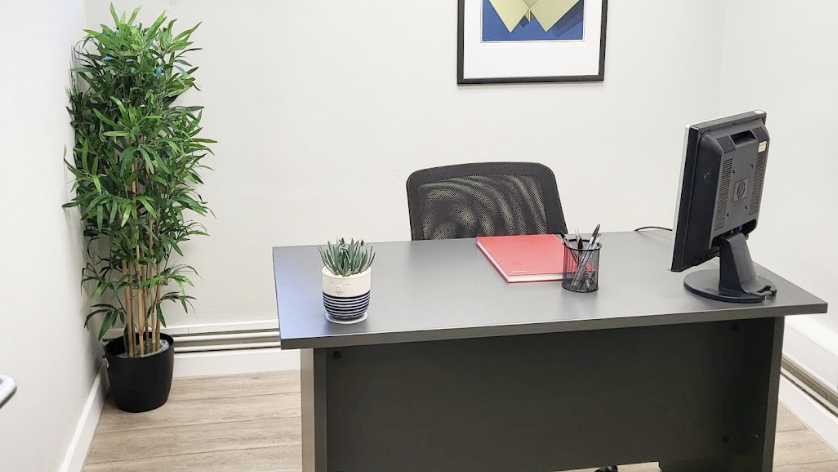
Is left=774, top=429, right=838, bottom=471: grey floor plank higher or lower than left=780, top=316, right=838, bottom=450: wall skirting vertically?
lower

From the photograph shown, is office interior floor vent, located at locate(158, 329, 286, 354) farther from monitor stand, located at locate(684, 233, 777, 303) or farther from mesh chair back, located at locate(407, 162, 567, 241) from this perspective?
monitor stand, located at locate(684, 233, 777, 303)

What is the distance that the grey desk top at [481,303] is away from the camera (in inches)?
68.5

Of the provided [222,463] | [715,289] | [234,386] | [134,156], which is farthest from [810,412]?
[134,156]

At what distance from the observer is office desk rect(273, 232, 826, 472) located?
1.87 metres

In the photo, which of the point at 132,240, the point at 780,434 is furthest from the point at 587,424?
the point at 132,240

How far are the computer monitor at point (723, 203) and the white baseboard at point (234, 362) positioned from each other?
1.88 m

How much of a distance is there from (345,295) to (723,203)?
862 millimetres

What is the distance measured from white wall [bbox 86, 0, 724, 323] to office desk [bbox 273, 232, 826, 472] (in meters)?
1.18

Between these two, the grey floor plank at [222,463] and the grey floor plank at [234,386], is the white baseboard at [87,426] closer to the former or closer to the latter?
the grey floor plank at [222,463]

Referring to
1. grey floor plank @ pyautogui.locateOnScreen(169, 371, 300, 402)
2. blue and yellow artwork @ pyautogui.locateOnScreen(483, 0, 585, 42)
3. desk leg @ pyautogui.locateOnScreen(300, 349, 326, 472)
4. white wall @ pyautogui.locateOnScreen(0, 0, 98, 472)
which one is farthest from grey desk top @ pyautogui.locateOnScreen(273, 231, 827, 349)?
blue and yellow artwork @ pyautogui.locateOnScreen(483, 0, 585, 42)

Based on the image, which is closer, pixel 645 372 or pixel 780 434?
pixel 645 372

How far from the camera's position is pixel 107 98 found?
2.80 metres

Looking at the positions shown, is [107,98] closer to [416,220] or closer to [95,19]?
[95,19]

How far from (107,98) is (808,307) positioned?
2.21 metres
